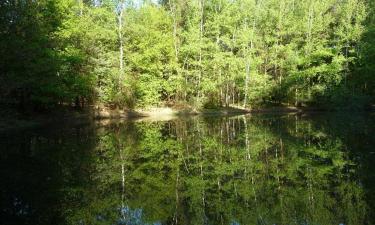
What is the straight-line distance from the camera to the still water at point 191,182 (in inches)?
346

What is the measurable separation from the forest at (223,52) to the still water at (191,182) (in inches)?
953

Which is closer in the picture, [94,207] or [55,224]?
[55,224]

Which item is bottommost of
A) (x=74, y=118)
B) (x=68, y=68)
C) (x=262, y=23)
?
(x=74, y=118)

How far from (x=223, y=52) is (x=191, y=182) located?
44.2 metres

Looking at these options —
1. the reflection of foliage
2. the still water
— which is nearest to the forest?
the still water

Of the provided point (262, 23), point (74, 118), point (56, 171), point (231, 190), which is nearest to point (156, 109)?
point (74, 118)

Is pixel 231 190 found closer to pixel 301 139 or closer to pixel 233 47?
pixel 301 139

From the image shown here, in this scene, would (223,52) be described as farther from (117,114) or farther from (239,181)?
(239,181)

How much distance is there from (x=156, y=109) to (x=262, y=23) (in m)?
21.3

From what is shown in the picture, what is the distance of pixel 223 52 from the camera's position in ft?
180

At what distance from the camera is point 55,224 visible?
27.3ft

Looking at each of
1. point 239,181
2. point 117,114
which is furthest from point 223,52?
point 239,181

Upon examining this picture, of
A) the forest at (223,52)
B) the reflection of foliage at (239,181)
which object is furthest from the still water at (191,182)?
the forest at (223,52)

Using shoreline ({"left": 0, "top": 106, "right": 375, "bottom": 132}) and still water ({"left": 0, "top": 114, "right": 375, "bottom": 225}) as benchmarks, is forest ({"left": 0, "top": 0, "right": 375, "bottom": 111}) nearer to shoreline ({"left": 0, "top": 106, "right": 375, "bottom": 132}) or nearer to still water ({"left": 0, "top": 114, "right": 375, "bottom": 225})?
shoreline ({"left": 0, "top": 106, "right": 375, "bottom": 132})
